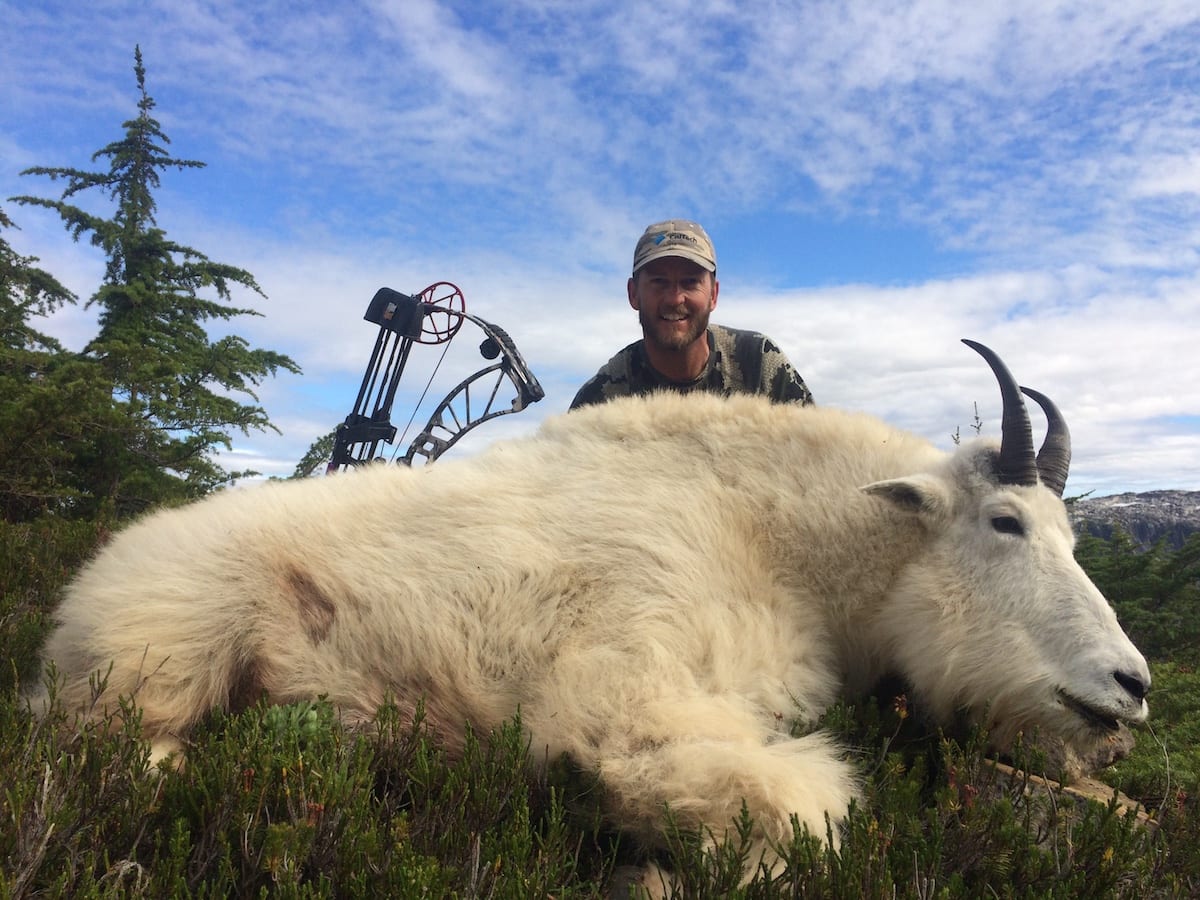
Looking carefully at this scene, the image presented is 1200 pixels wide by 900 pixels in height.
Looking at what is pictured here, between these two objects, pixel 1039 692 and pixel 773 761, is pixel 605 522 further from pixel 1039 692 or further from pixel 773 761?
pixel 1039 692

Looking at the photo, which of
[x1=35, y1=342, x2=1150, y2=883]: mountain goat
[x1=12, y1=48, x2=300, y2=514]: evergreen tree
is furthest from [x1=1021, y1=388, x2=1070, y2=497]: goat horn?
[x1=12, y1=48, x2=300, y2=514]: evergreen tree

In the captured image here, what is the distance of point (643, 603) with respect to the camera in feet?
9.78

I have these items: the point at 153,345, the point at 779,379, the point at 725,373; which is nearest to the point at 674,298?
the point at 725,373

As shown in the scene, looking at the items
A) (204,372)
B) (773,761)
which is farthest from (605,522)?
(204,372)

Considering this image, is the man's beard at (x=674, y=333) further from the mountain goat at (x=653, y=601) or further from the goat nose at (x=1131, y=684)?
the goat nose at (x=1131, y=684)

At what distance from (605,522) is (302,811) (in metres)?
1.60

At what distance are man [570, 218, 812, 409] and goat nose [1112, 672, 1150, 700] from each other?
12.4ft

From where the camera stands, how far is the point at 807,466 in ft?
12.3

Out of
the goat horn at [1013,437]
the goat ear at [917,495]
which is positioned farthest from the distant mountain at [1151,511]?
the goat ear at [917,495]

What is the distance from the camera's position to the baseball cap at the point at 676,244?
239 inches

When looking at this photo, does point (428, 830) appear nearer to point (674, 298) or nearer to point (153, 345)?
point (674, 298)

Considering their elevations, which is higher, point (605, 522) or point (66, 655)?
point (605, 522)

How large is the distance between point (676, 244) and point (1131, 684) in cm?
429

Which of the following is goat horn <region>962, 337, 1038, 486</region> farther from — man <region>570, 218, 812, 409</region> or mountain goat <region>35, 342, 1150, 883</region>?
man <region>570, 218, 812, 409</region>
